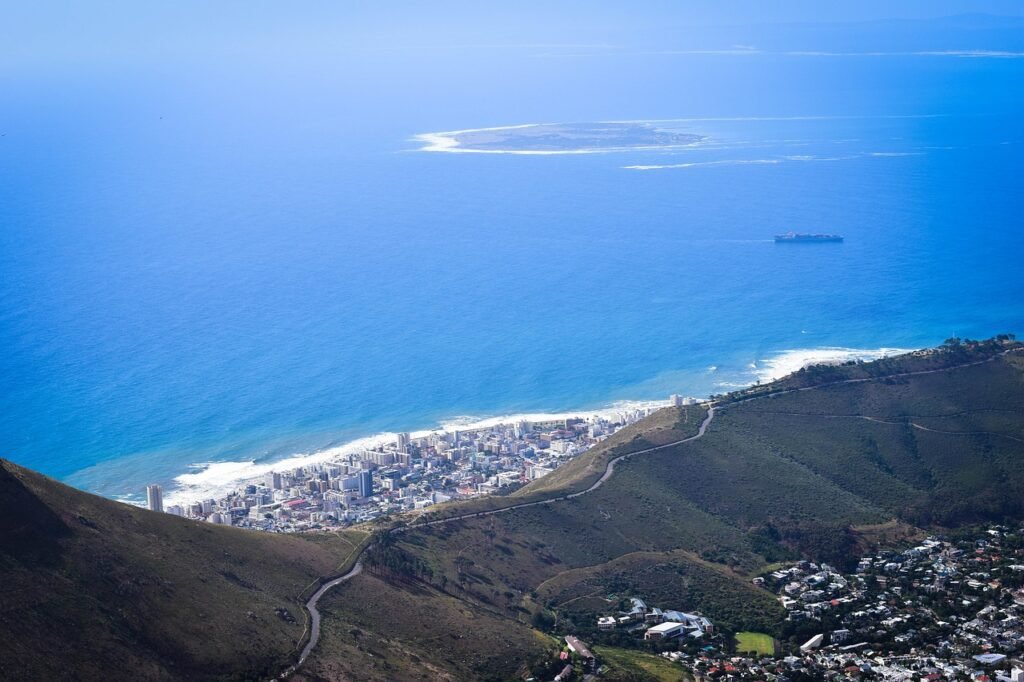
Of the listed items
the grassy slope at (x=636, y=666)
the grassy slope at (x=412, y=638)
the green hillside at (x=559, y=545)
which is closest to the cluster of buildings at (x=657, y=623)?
the green hillside at (x=559, y=545)

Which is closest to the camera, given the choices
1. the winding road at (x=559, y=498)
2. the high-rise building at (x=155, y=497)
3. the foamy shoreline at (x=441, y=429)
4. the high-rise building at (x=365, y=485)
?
the winding road at (x=559, y=498)

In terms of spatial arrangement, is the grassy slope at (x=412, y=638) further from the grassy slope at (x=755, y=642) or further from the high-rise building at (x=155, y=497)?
the high-rise building at (x=155, y=497)

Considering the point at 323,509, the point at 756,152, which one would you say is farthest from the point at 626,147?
the point at 323,509

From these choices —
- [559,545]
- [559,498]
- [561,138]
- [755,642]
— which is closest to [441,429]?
[559,498]

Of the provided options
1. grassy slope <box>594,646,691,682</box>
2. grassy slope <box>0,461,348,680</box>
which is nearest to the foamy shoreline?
grassy slope <box>0,461,348,680</box>

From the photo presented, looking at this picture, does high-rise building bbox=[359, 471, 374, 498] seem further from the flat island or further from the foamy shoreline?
the flat island
